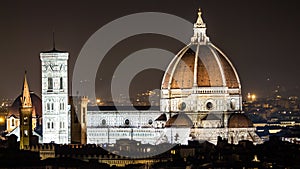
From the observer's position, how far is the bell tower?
137 metres

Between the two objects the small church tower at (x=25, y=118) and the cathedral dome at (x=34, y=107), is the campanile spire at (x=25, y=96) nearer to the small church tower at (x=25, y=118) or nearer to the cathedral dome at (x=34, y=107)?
the small church tower at (x=25, y=118)

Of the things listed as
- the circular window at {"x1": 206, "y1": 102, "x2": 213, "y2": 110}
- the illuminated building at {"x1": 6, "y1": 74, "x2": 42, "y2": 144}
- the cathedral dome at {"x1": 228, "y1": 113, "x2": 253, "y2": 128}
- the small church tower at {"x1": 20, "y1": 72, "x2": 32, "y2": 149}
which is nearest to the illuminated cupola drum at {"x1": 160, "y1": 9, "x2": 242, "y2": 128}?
the circular window at {"x1": 206, "y1": 102, "x2": 213, "y2": 110}

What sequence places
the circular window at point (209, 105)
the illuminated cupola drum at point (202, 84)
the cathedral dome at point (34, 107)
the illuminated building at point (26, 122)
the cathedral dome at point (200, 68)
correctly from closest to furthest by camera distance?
1. the illuminated building at point (26, 122)
2. the illuminated cupola drum at point (202, 84)
3. the cathedral dome at point (200, 68)
4. the circular window at point (209, 105)
5. the cathedral dome at point (34, 107)

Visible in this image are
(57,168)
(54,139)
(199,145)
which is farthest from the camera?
(54,139)

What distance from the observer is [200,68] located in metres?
141

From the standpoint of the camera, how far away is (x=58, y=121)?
137000mm

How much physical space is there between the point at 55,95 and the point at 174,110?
28.4ft

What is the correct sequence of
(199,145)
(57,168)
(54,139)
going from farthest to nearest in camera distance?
(54,139) → (199,145) → (57,168)

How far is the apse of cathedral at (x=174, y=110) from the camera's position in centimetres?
13712

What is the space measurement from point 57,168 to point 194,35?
38.5 meters

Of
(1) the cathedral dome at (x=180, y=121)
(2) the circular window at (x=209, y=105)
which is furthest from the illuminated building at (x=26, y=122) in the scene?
(2) the circular window at (x=209, y=105)

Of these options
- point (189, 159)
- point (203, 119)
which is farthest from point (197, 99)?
point (189, 159)

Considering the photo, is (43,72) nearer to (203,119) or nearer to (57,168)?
(203,119)

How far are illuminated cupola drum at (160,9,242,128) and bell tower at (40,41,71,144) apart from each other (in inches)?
318
